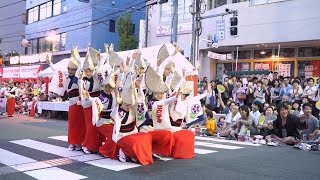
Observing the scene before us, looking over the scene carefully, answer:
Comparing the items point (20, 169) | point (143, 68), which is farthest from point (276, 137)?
point (20, 169)

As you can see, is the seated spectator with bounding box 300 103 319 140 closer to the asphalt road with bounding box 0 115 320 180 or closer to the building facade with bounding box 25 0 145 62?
the asphalt road with bounding box 0 115 320 180

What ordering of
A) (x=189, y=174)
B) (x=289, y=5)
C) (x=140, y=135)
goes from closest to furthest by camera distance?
(x=189, y=174) → (x=140, y=135) → (x=289, y=5)

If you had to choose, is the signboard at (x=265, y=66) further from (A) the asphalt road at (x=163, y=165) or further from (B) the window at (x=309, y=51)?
(A) the asphalt road at (x=163, y=165)

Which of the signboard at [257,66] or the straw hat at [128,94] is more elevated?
the signboard at [257,66]

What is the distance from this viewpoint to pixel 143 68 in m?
8.07

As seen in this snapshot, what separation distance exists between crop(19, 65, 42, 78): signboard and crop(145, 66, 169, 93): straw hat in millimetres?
22454

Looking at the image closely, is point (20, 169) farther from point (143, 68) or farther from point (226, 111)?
point (226, 111)

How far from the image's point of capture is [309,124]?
A: 10.8 meters

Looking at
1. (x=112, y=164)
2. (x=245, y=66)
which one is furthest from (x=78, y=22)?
(x=112, y=164)

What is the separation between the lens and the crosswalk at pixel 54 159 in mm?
6547

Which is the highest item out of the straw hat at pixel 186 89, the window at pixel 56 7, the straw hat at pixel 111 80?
the window at pixel 56 7

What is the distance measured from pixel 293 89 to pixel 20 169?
9661 millimetres

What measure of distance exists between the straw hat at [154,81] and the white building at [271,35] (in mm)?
10351

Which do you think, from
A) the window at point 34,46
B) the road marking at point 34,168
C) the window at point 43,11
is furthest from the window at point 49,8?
the road marking at point 34,168
